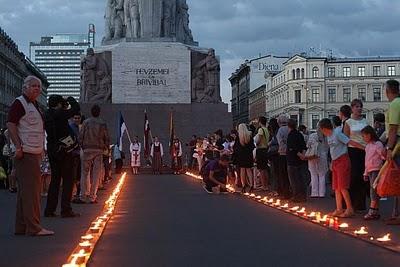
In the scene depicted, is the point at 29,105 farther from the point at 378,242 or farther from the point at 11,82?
A: the point at 11,82

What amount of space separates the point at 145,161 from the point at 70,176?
2353 cm

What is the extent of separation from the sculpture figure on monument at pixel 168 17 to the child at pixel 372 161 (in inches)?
1128

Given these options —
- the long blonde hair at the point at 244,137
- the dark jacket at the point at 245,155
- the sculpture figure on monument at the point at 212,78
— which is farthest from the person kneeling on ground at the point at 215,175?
the sculpture figure on monument at the point at 212,78

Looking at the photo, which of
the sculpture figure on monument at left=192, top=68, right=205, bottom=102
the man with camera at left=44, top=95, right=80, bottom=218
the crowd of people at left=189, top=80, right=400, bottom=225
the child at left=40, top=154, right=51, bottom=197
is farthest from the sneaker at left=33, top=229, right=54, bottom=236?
the sculpture figure on monument at left=192, top=68, right=205, bottom=102

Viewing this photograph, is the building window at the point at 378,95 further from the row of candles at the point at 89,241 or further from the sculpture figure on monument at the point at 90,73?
the row of candles at the point at 89,241

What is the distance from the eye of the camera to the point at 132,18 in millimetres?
40625

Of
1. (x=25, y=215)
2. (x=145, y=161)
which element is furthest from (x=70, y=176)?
(x=145, y=161)

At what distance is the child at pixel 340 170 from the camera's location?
12.6 metres

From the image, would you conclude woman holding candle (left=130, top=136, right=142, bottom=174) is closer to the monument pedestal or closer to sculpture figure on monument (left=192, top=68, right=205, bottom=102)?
the monument pedestal

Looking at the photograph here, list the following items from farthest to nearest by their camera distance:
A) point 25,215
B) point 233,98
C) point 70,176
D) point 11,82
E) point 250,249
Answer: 1. point 233,98
2. point 11,82
3. point 70,176
4. point 25,215
5. point 250,249

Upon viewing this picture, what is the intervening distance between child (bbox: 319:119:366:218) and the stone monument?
81.5 ft

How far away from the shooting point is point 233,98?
177500mm

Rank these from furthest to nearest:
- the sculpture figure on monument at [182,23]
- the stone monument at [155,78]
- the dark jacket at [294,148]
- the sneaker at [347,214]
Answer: the sculpture figure on monument at [182,23] → the stone monument at [155,78] → the dark jacket at [294,148] → the sneaker at [347,214]

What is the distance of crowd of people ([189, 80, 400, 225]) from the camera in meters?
12.4
